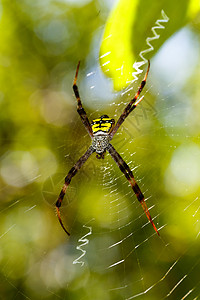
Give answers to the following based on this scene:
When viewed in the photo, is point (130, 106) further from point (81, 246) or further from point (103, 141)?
point (81, 246)

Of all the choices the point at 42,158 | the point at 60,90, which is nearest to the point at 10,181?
the point at 42,158

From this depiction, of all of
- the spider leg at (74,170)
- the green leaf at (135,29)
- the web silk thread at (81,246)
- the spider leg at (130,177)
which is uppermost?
the green leaf at (135,29)

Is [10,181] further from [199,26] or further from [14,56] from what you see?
[199,26]

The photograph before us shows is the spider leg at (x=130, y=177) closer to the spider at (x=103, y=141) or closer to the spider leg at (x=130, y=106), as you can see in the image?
the spider at (x=103, y=141)

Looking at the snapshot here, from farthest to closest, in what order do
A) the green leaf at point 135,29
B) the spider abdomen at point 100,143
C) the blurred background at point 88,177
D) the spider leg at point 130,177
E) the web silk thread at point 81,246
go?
the spider abdomen at point 100,143 → the web silk thread at point 81,246 → the spider leg at point 130,177 → the blurred background at point 88,177 → the green leaf at point 135,29

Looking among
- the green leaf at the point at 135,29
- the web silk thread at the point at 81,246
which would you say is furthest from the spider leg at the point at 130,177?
the green leaf at the point at 135,29
